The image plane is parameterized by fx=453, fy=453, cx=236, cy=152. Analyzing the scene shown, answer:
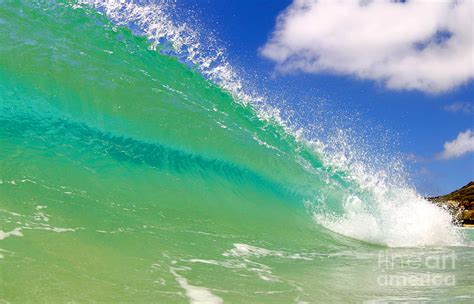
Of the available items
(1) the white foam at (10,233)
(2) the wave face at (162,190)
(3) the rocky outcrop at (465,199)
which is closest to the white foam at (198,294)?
(2) the wave face at (162,190)

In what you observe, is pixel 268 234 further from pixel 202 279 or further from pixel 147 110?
pixel 147 110

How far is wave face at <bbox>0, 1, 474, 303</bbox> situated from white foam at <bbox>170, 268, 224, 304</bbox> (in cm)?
2

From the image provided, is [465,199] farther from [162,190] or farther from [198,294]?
[198,294]

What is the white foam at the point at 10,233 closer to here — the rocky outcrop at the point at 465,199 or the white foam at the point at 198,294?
the white foam at the point at 198,294

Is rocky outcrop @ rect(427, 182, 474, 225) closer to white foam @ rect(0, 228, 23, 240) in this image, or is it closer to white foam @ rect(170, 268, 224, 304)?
white foam @ rect(170, 268, 224, 304)

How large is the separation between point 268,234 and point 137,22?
829 cm

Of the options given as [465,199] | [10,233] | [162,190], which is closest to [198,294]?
[10,233]

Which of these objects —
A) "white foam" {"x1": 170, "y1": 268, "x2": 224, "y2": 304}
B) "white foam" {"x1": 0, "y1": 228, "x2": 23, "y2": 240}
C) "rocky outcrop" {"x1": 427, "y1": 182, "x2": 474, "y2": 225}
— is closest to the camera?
"white foam" {"x1": 170, "y1": 268, "x2": 224, "y2": 304}

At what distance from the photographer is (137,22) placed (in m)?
13.7

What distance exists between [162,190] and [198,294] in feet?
13.7

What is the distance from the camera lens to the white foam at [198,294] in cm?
449

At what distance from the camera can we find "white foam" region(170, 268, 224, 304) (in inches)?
177

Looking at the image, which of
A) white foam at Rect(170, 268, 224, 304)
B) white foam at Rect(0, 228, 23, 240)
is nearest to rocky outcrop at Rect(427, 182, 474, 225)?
white foam at Rect(170, 268, 224, 304)

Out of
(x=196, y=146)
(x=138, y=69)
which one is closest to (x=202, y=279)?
(x=196, y=146)
